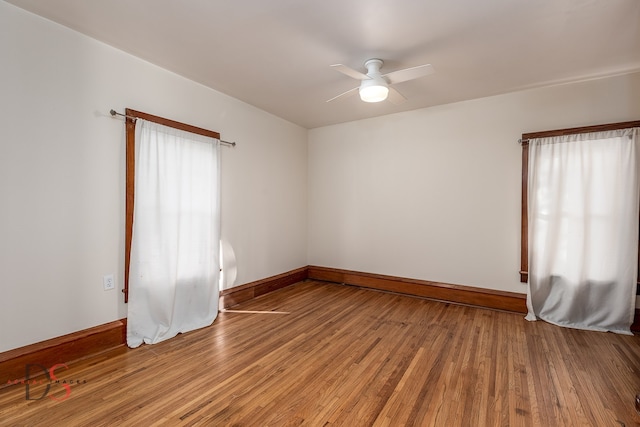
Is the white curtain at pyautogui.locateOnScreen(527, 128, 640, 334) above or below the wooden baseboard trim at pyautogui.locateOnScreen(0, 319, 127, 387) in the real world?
above

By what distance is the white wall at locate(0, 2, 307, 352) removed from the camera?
83.0 inches

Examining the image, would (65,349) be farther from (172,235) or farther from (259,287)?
(259,287)

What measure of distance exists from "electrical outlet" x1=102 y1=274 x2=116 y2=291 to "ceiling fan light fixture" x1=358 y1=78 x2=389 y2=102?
2800 millimetres

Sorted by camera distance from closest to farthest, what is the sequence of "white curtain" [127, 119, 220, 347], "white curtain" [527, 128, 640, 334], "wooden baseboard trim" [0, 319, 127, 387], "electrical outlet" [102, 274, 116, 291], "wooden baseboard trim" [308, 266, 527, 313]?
"wooden baseboard trim" [0, 319, 127, 387] → "electrical outlet" [102, 274, 116, 291] → "white curtain" [127, 119, 220, 347] → "white curtain" [527, 128, 640, 334] → "wooden baseboard trim" [308, 266, 527, 313]

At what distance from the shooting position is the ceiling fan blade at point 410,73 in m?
2.40

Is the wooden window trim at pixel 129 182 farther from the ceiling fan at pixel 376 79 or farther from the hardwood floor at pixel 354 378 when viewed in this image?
the ceiling fan at pixel 376 79

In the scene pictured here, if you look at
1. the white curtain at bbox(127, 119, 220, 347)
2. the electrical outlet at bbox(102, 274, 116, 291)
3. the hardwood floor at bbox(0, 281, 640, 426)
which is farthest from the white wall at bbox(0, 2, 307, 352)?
the hardwood floor at bbox(0, 281, 640, 426)

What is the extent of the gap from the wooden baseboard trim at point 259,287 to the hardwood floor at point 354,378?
1.41 ft

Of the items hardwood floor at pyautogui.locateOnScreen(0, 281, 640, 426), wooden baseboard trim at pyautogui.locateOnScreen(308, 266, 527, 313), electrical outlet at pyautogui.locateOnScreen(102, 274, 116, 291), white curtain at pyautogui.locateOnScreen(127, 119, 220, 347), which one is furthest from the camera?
wooden baseboard trim at pyautogui.locateOnScreen(308, 266, 527, 313)

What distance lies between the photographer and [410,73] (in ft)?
8.31

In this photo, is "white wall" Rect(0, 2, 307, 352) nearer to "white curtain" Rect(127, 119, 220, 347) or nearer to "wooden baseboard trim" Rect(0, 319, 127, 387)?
"wooden baseboard trim" Rect(0, 319, 127, 387)

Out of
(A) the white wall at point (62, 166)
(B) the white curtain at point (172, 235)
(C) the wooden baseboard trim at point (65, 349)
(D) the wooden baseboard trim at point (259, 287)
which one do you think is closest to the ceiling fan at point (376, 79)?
(B) the white curtain at point (172, 235)

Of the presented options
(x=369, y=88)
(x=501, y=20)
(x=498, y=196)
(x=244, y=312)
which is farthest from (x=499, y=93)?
(x=244, y=312)

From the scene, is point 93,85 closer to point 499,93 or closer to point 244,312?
point 244,312
